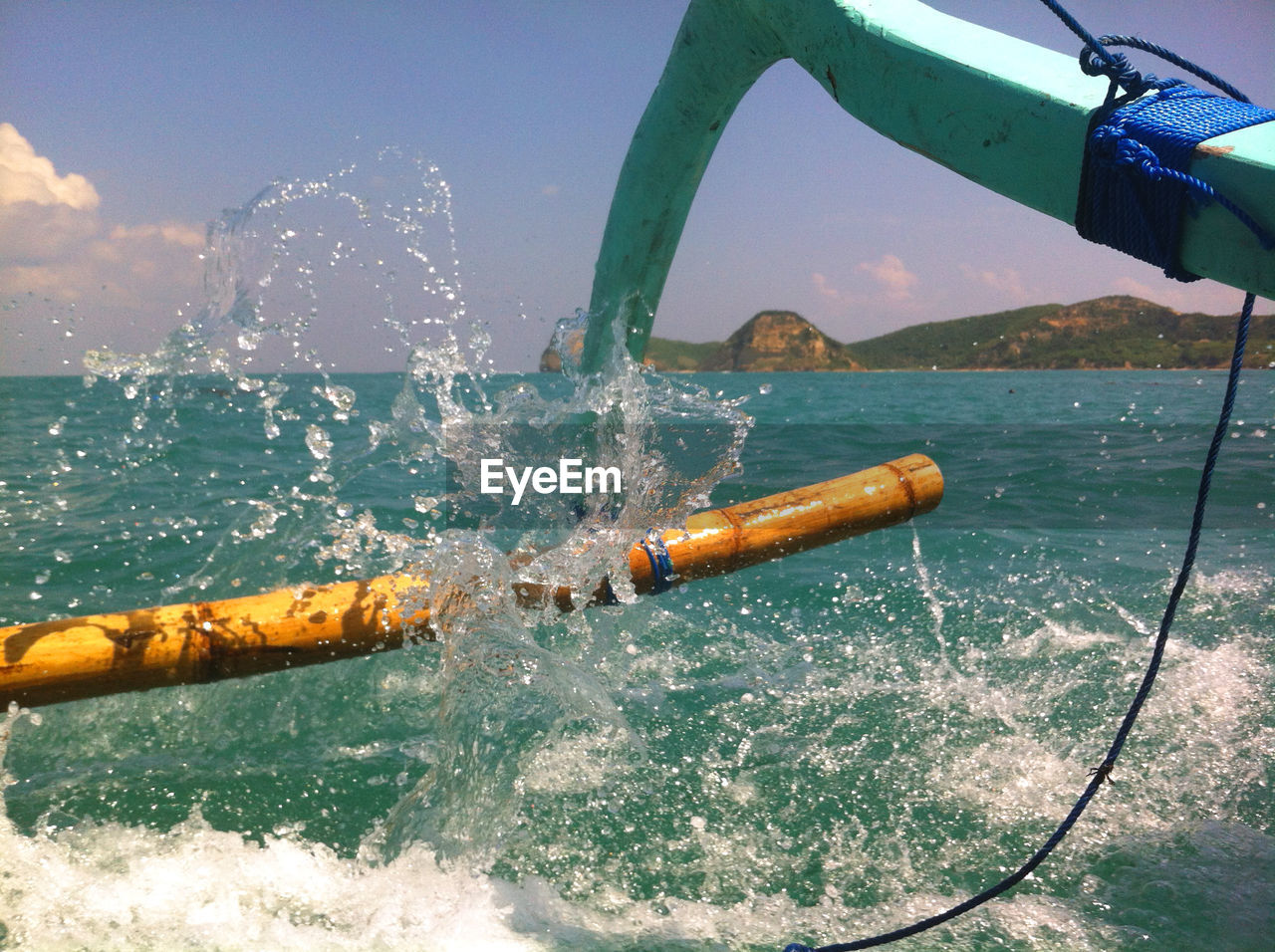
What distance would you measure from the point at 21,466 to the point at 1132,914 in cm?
1284

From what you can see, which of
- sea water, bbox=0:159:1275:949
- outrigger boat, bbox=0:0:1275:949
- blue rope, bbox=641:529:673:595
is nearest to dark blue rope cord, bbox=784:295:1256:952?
outrigger boat, bbox=0:0:1275:949

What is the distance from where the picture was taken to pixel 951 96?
4.73 feet

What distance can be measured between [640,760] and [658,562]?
92cm

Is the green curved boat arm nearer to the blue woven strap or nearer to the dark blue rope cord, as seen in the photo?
the blue woven strap

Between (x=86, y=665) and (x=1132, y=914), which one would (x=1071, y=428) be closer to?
(x=1132, y=914)

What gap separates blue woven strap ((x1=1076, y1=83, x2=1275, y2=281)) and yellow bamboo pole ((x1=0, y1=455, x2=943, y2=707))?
6.66ft

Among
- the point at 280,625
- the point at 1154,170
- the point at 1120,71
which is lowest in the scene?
the point at 280,625

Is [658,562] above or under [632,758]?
above

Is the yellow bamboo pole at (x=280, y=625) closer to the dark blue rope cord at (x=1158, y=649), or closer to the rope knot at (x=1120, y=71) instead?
the dark blue rope cord at (x=1158, y=649)

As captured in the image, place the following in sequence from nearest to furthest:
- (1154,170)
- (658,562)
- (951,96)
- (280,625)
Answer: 1. (1154,170)
2. (951,96)
3. (280,625)
4. (658,562)

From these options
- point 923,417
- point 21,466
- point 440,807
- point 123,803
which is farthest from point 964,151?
point 923,417

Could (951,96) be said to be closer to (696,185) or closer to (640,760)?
(696,185)

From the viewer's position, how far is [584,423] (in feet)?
9.71

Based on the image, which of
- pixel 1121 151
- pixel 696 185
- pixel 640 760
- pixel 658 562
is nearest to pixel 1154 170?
pixel 1121 151
